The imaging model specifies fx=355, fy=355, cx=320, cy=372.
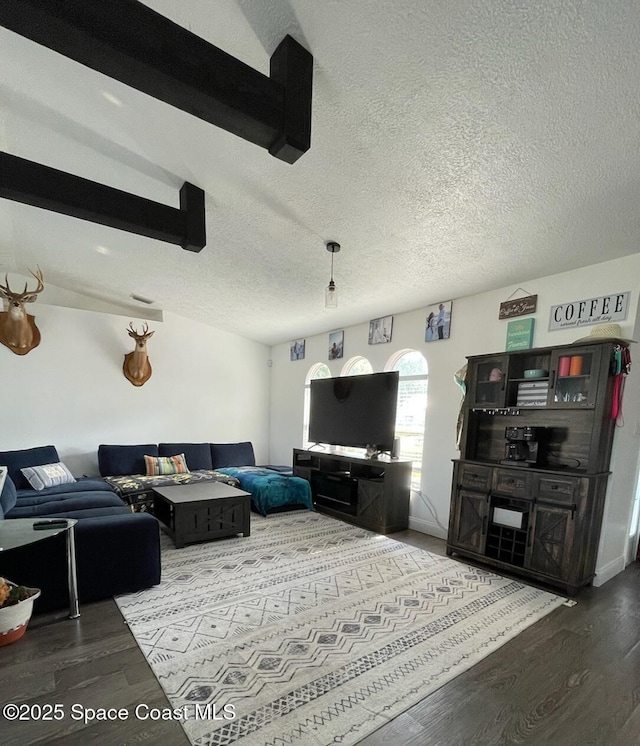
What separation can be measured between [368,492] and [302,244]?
2791 millimetres

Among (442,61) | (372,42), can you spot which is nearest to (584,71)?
(442,61)

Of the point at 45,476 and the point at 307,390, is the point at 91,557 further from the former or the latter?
the point at 307,390

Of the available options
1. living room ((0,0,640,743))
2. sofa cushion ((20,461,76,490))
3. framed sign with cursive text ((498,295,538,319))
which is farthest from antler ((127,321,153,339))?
framed sign with cursive text ((498,295,538,319))

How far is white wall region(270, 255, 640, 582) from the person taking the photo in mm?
2822

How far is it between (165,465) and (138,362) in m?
1.59

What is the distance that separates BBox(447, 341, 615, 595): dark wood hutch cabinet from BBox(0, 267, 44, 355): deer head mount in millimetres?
5150

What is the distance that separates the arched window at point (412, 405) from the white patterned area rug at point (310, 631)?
112 centimetres

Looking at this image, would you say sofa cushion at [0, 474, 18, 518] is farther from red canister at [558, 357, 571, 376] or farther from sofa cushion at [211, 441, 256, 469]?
red canister at [558, 357, 571, 376]

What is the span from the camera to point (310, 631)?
2.14m

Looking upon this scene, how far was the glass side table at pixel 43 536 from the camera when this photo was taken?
192 cm

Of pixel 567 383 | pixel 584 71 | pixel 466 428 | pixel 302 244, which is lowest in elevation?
pixel 466 428

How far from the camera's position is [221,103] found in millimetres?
1523

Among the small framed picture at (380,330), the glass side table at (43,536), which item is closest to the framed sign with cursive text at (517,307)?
the small framed picture at (380,330)

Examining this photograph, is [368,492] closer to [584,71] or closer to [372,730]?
[372,730]
